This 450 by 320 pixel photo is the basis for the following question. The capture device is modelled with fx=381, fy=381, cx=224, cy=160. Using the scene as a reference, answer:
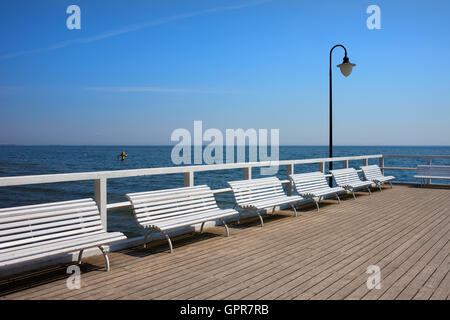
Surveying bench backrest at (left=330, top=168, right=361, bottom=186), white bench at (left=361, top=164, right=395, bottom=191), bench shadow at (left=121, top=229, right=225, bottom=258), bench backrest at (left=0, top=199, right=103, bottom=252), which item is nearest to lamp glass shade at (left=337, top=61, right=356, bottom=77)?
bench backrest at (left=330, top=168, right=361, bottom=186)

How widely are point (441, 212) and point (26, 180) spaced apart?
6.76 meters

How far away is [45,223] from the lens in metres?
3.51

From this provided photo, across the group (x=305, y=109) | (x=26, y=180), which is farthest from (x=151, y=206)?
(x=305, y=109)

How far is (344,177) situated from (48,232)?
6.88 metres

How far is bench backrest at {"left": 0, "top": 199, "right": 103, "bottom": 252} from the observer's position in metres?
3.11

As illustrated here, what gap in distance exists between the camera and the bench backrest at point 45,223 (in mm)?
3112

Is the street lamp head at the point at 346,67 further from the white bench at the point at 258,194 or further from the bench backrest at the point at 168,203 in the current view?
the bench backrest at the point at 168,203

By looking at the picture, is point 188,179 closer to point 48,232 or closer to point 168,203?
point 168,203

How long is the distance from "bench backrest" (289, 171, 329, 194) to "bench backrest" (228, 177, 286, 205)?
602 millimetres

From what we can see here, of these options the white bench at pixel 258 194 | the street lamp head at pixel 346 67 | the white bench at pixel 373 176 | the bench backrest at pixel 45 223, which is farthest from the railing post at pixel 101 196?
the white bench at pixel 373 176

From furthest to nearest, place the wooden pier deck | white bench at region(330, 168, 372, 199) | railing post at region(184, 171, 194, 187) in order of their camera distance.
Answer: white bench at region(330, 168, 372, 199) < railing post at region(184, 171, 194, 187) < the wooden pier deck

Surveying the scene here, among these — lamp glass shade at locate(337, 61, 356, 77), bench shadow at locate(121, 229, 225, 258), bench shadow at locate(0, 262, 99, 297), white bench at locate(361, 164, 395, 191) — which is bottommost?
bench shadow at locate(121, 229, 225, 258)

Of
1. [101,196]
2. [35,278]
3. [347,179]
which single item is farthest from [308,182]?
[35,278]

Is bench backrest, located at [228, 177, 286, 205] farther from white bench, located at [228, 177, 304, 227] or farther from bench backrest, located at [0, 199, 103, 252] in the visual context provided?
bench backrest, located at [0, 199, 103, 252]
